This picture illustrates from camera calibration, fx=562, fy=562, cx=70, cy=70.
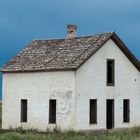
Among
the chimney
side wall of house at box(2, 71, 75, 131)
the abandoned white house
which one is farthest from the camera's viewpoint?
the chimney

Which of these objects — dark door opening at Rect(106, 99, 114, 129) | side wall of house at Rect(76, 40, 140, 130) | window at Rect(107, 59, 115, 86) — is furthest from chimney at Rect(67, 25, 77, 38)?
dark door opening at Rect(106, 99, 114, 129)

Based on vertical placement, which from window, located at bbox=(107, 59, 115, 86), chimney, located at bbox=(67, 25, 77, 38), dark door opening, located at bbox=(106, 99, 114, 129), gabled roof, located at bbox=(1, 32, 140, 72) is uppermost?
chimney, located at bbox=(67, 25, 77, 38)

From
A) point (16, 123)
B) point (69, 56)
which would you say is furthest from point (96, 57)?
point (16, 123)

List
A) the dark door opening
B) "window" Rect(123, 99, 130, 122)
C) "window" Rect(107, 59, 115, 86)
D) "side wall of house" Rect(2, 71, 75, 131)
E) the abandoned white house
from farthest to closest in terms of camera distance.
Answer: "window" Rect(123, 99, 130, 122), "window" Rect(107, 59, 115, 86), the dark door opening, the abandoned white house, "side wall of house" Rect(2, 71, 75, 131)

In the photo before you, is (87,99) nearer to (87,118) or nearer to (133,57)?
(87,118)

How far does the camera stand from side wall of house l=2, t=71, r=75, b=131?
31.1m

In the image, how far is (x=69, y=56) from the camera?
1282 inches

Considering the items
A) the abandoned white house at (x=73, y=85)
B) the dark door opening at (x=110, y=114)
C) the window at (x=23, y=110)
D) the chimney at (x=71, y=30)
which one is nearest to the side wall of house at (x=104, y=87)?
the abandoned white house at (x=73, y=85)

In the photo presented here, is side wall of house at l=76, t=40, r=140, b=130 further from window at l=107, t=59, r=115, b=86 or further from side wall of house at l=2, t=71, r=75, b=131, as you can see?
side wall of house at l=2, t=71, r=75, b=131

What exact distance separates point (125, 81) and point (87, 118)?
4.52m

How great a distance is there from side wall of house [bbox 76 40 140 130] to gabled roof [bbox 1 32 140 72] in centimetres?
42

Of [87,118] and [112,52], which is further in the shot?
[112,52]

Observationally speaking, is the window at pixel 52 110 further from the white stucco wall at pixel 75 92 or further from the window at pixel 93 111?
the window at pixel 93 111

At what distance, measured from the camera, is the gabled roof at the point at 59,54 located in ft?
105
